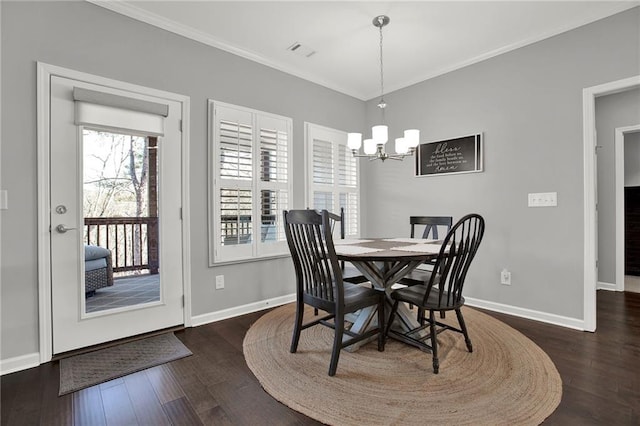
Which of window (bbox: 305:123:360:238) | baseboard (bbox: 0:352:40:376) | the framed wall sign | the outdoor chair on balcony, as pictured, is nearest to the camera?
baseboard (bbox: 0:352:40:376)

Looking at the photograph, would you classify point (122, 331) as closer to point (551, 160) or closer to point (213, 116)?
point (213, 116)

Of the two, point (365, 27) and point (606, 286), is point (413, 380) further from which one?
point (606, 286)

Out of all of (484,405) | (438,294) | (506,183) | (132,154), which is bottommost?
(484,405)

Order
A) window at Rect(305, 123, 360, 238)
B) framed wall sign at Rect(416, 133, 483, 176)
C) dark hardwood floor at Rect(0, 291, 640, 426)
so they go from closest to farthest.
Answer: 1. dark hardwood floor at Rect(0, 291, 640, 426)
2. framed wall sign at Rect(416, 133, 483, 176)
3. window at Rect(305, 123, 360, 238)

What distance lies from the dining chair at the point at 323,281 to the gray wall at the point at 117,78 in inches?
45.1

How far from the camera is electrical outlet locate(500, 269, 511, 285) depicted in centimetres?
319

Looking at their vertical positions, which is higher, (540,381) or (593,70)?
(593,70)

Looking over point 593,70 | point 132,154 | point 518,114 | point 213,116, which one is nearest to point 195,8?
point 213,116

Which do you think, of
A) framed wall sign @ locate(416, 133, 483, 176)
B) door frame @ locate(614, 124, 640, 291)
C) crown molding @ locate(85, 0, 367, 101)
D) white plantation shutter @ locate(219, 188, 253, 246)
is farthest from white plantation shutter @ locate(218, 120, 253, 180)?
door frame @ locate(614, 124, 640, 291)

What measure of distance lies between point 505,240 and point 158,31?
3.76 m

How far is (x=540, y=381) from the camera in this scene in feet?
6.13

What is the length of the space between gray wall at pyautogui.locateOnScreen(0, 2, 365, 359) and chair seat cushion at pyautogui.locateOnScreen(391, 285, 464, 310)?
1624 millimetres

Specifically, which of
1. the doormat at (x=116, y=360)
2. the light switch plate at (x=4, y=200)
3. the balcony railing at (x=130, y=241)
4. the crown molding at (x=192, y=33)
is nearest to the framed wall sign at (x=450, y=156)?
the crown molding at (x=192, y=33)

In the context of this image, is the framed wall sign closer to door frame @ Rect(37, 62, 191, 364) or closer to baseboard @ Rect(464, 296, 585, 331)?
baseboard @ Rect(464, 296, 585, 331)
